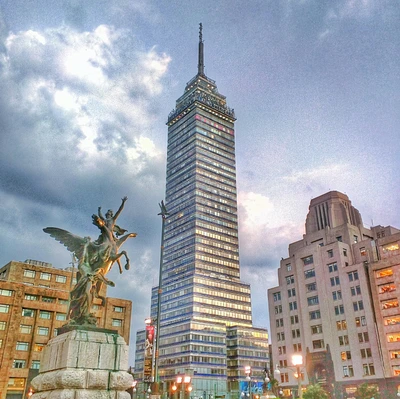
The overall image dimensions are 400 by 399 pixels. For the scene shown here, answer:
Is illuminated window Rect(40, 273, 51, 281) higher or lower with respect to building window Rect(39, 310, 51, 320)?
higher

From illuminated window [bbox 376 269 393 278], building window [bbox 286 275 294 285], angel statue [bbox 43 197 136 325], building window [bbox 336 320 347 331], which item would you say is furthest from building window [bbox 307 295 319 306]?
angel statue [bbox 43 197 136 325]

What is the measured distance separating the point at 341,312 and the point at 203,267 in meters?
73.0

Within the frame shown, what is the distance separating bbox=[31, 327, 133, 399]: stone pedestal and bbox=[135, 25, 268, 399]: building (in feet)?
366

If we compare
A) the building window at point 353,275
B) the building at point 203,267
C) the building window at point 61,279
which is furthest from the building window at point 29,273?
the building window at point 353,275

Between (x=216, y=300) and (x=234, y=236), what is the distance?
3301 cm

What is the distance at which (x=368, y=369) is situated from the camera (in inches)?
2822

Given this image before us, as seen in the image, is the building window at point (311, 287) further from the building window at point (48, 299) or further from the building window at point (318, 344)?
the building window at point (48, 299)

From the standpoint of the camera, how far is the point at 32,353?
193 feet

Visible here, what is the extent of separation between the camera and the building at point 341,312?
2837 inches

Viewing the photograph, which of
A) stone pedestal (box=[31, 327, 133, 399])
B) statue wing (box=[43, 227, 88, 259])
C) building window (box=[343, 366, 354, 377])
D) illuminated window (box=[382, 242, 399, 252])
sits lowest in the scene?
stone pedestal (box=[31, 327, 133, 399])

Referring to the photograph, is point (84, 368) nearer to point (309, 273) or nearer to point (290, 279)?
point (309, 273)

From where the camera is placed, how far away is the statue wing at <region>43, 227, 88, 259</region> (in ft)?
46.5

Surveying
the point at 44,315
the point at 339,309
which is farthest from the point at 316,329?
the point at 44,315

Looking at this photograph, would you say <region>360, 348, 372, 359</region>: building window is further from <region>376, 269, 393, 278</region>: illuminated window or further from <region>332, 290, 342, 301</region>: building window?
<region>376, 269, 393, 278</region>: illuminated window
